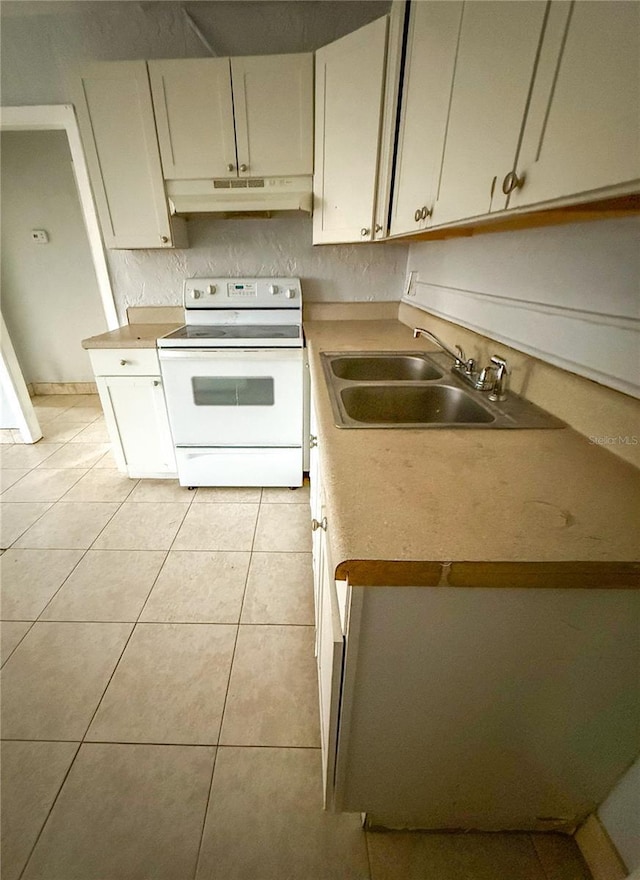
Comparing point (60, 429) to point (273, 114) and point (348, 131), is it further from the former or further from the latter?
point (348, 131)

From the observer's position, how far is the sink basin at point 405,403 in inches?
44.4

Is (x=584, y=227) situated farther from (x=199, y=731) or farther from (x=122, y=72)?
(x=122, y=72)

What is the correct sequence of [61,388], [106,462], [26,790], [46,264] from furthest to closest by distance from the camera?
1. [61,388]
2. [46,264]
3. [106,462]
4. [26,790]

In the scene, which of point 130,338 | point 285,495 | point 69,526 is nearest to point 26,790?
point 69,526

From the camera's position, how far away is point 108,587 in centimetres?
153

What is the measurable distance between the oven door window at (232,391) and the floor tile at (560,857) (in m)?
1.76

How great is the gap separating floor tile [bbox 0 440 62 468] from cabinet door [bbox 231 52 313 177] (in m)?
2.27

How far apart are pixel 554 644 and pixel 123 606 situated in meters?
1.49

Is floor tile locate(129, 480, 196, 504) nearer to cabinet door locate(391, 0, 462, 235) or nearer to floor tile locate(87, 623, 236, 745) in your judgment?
floor tile locate(87, 623, 236, 745)

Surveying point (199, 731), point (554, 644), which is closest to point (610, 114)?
point (554, 644)

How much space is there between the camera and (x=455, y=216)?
850mm

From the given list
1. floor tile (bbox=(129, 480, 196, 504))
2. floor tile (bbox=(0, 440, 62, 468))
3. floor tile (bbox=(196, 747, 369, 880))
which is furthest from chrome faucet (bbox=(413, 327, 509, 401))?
floor tile (bbox=(0, 440, 62, 468))

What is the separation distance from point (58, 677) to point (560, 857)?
1.50 meters

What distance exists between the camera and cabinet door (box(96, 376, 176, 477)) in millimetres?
1956
